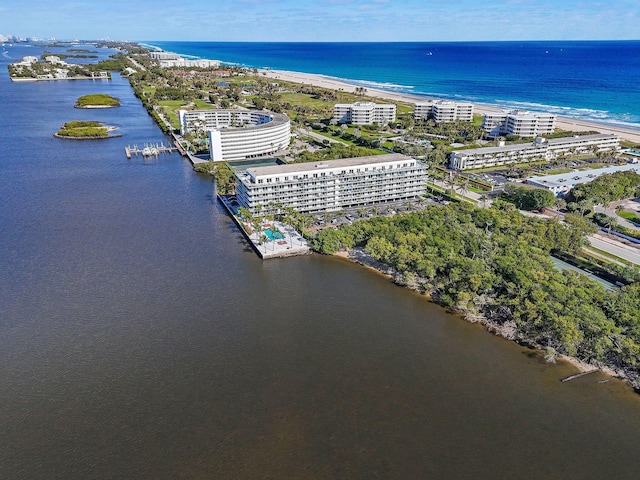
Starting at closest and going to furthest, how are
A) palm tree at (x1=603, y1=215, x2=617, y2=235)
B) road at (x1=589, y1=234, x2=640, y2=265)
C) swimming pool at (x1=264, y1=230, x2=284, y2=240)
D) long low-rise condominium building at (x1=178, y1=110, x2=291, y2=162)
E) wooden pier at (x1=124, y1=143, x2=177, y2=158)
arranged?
road at (x1=589, y1=234, x2=640, y2=265) < swimming pool at (x1=264, y1=230, x2=284, y2=240) < palm tree at (x1=603, y1=215, x2=617, y2=235) < long low-rise condominium building at (x1=178, y1=110, x2=291, y2=162) < wooden pier at (x1=124, y1=143, x2=177, y2=158)

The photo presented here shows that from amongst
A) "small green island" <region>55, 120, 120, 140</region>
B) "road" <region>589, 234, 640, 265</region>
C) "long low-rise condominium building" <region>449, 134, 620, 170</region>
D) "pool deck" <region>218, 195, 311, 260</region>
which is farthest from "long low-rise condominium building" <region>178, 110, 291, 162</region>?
"road" <region>589, 234, 640, 265</region>

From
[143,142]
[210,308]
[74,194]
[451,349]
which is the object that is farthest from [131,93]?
[451,349]

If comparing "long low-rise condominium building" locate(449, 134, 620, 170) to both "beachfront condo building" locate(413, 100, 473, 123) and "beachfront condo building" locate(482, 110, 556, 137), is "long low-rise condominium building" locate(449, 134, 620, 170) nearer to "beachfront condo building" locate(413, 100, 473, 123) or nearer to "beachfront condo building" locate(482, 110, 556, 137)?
Result: "beachfront condo building" locate(482, 110, 556, 137)

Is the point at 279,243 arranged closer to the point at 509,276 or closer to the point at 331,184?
the point at 331,184

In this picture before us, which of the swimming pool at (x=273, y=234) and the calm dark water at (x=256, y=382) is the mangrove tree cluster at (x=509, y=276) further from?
the swimming pool at (x=273, y=234)

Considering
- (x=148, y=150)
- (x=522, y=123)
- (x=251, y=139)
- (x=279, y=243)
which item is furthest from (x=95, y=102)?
(x=522, y=123)
